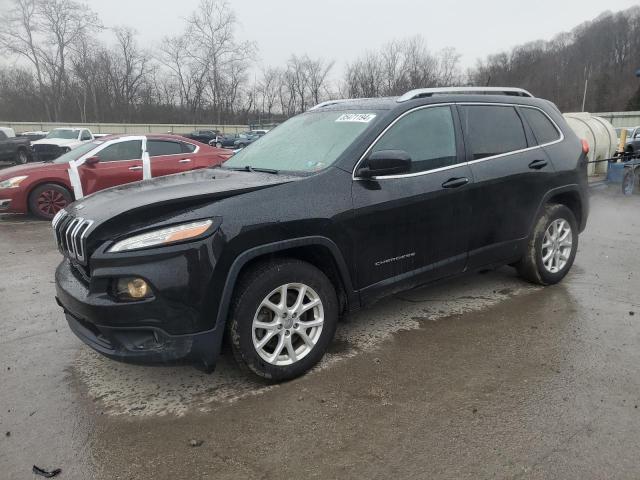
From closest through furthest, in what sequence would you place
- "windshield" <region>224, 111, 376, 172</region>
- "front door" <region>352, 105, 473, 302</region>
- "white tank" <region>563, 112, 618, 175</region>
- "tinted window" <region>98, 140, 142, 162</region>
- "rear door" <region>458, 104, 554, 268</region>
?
1. "front door" <region>352, 105, 473, 302</region>
2. "windshield" <region>224, 111, 376, 172</region>
3. "rear door" <region>458, 104, 554, 268</region>
4. "tinted window" <region>98, 140, 142, 162</region>
5. "white tank" <region>563, 112, 618, 175</region>

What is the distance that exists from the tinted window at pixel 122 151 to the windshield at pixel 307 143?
5.71 metres

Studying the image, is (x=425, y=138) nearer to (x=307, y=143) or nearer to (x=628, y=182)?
(x=307, y=143)

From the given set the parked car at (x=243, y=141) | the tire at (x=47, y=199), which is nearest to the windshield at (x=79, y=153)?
the tire at (x=47, y=199)

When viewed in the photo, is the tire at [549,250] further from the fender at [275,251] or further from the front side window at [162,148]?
the front side window at [162,148]

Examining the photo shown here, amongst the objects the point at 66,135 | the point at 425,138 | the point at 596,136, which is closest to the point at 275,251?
the point at 425,138

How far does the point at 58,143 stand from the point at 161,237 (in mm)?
20673

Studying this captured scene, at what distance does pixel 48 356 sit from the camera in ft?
11.8

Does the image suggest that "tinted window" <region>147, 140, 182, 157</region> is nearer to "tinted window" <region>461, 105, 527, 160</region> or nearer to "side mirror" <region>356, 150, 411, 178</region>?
"tinted window" <region>461, 105, 527, 160</region>

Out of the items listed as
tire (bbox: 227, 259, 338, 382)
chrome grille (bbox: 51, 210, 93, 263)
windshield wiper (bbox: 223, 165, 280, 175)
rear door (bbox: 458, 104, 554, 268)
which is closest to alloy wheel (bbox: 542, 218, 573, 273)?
rear door (bbox: 458, 104, 554, 268)

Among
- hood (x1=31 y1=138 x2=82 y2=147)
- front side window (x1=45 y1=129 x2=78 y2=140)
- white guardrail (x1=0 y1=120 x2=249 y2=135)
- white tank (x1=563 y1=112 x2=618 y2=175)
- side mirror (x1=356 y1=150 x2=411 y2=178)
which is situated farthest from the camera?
white guardrail (x1=0 y1=120 x2=249 y2=135)

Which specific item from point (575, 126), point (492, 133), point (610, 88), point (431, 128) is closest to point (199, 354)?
point (431, 128)

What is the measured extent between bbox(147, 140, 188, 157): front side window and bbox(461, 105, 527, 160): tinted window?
22.7 feet

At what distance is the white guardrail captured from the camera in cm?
4594

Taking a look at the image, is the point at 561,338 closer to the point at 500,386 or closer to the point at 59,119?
the point at 500,386
